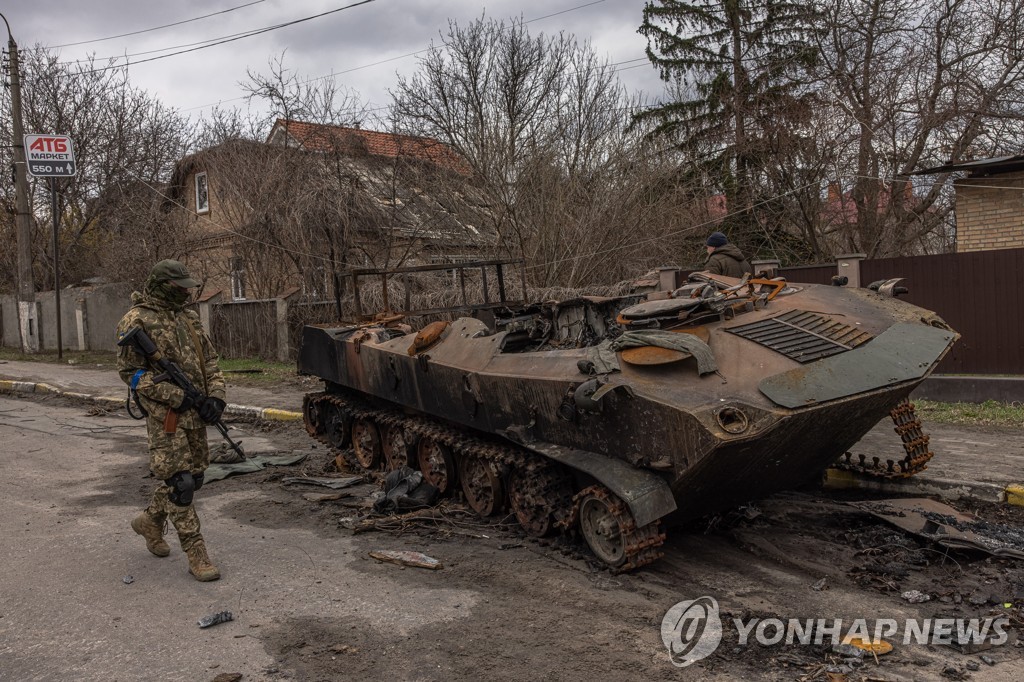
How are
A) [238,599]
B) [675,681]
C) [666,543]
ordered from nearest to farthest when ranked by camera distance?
[675,681] → [238,599] → [666,543]

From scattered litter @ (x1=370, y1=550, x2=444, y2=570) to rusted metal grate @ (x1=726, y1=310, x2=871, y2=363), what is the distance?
91.3 inches

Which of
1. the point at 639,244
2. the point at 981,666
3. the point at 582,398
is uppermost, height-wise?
the point at 639,244

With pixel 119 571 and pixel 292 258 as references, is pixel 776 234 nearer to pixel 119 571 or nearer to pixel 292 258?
pixel 292 258

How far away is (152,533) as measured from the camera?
544cm

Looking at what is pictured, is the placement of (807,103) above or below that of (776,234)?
above

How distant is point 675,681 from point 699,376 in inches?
69.9

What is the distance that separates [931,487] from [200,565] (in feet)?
17.4

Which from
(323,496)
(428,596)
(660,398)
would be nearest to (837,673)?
(660,398)

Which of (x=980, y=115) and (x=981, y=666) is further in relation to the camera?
(x=980, y=115)

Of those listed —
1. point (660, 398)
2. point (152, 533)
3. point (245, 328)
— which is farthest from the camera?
point (245, 328)

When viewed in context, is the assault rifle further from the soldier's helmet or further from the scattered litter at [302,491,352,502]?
the scattered litter at [302,491,352,502]

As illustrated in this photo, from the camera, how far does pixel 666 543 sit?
219 inches

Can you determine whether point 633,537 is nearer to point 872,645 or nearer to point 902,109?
point 872,645

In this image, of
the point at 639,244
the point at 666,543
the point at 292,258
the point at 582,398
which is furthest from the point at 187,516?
the point at 292,258
